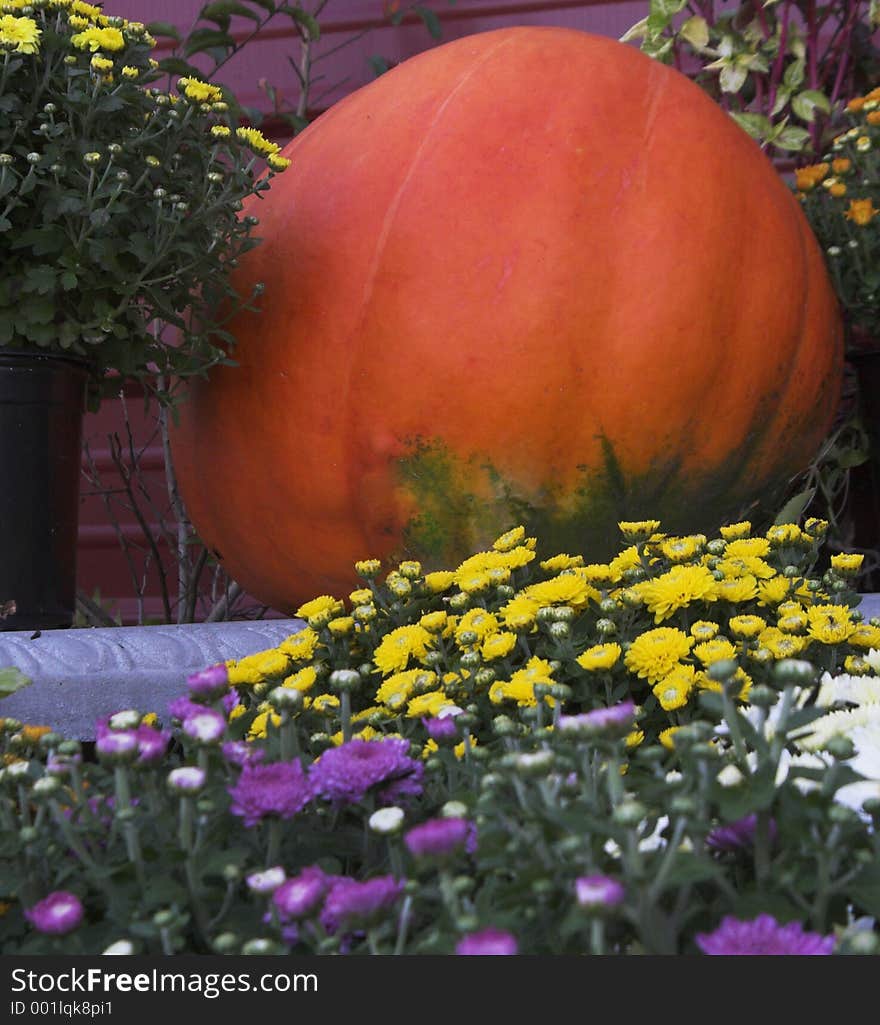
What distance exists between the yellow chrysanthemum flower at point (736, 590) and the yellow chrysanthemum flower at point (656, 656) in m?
0.11

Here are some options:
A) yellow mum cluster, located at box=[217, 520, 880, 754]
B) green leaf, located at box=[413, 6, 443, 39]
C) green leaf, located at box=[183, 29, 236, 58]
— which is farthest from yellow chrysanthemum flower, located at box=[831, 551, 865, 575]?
green leaf, located at box=[413, 6, 443, 39]

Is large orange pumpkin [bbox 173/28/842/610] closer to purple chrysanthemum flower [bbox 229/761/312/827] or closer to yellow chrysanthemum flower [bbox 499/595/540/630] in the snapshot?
yellow chrysanthemum flower [bbox 499/595/540/630]

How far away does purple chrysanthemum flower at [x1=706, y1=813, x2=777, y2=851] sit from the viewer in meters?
0.56

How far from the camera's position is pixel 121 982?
488mm

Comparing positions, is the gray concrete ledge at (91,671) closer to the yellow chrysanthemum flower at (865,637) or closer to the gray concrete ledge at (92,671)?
the gray concrete ledge at (92,671)

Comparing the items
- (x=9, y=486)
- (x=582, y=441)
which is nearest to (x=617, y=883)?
(x=582, y=441)

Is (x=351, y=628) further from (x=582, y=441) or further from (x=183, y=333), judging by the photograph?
(x=183, y=333)

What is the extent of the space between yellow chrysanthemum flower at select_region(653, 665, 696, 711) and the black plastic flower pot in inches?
31.6

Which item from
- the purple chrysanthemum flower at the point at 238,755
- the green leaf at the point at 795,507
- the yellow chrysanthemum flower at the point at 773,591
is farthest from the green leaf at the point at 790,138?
the purple chrysanthemum flower at the point at 238,755

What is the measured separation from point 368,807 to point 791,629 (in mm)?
477

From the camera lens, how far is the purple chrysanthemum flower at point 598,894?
17.1 inches

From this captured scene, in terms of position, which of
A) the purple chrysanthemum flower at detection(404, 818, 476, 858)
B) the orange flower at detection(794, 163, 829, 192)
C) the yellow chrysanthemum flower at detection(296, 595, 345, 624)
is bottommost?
the yellow chrysanthemum flower at detection(296, 595, 345, 624)

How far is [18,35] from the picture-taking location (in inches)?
52.2

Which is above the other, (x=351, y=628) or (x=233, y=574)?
(x=351, y=628)
